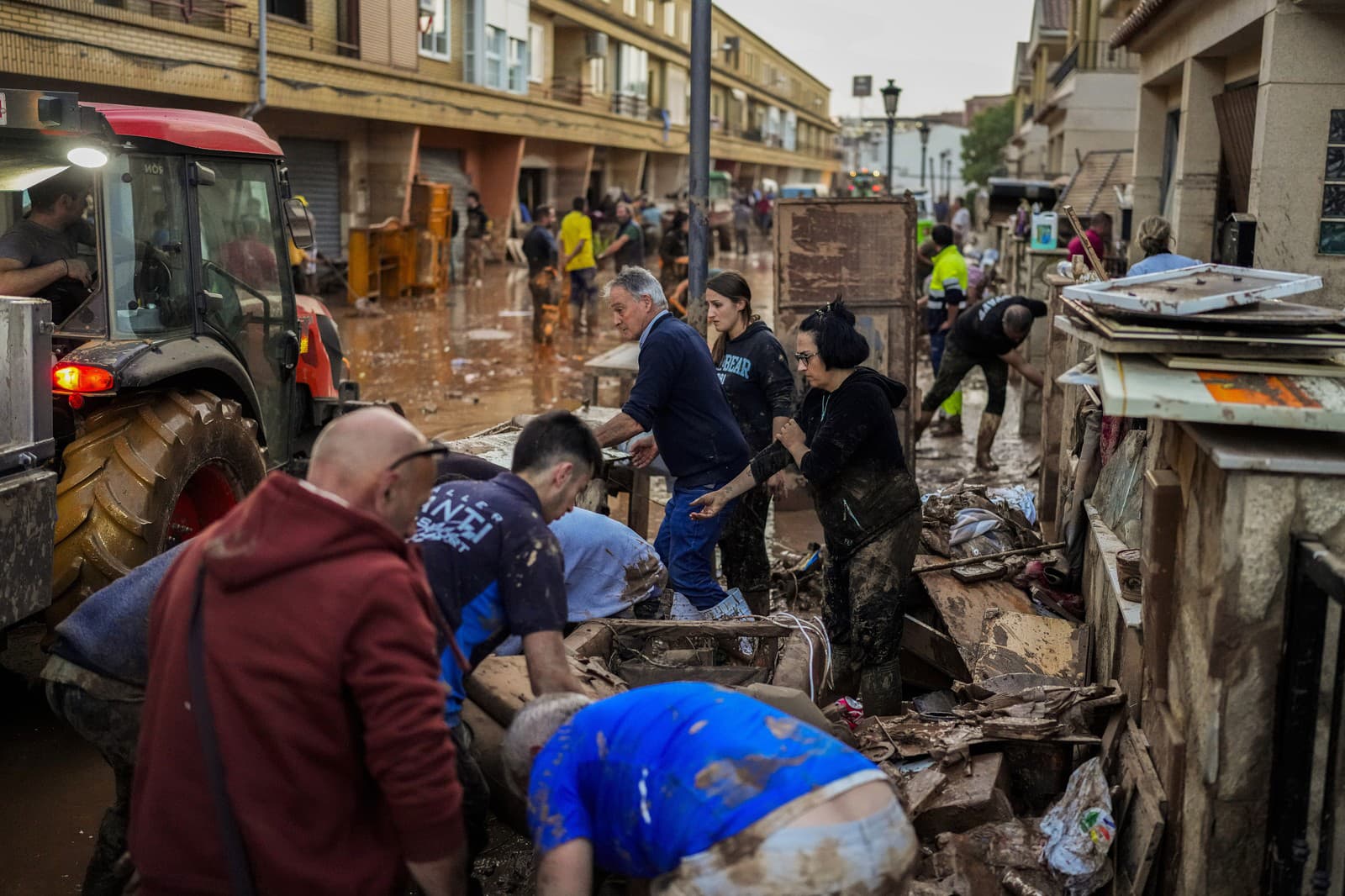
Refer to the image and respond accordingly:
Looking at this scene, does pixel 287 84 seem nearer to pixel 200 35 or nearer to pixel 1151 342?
pixel 200 35

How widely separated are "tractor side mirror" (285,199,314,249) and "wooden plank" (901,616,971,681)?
349 centimetres

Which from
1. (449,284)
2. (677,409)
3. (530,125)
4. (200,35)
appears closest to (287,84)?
(200,35)

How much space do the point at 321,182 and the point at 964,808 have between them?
21.4 m

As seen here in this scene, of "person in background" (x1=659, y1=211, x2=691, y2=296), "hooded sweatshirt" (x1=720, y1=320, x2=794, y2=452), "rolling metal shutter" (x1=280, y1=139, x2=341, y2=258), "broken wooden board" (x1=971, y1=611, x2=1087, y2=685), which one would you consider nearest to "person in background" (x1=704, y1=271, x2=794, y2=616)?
"hooded sweatshirt" (x1=720, y1=320, x2=794, y2=452)

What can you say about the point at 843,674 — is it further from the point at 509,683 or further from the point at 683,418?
the point at 509,683

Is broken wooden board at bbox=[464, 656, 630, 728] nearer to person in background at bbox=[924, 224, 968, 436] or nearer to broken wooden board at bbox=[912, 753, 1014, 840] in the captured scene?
broken wooden board at bbox=[912, 753, 1014, 840]

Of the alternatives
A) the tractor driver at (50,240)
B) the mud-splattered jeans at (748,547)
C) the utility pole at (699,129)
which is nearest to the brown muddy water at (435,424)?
the tractor driver at (50,240)

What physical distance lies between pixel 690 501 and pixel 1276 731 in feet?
10.7

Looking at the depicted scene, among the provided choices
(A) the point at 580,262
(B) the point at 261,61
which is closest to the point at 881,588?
(A) the point at 580,262

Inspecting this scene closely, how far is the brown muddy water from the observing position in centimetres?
422

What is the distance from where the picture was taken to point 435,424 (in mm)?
11898

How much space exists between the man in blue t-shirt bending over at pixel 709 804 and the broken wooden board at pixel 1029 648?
2748mm

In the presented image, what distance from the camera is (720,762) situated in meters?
2.44

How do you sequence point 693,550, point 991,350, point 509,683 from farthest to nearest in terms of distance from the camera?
point 991,350
point 693,550
point 509,683
